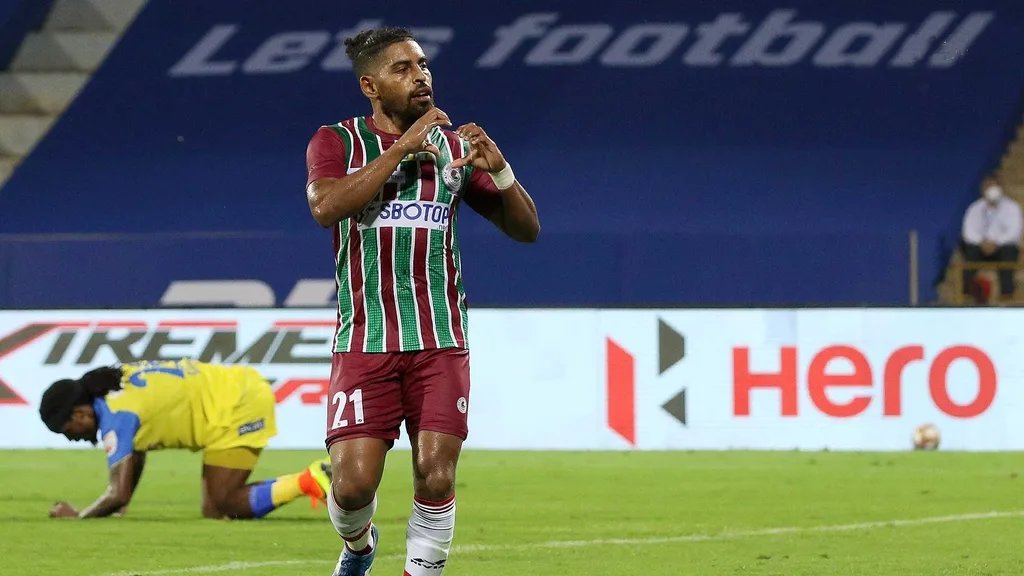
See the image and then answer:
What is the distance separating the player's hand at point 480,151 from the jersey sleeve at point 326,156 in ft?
1.22

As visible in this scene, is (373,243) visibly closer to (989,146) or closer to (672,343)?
(672,343)

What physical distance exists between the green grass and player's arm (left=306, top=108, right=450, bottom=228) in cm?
234

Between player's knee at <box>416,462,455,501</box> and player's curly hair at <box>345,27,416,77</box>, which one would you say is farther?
player's curly hair at <box>345,27,416,77</box>

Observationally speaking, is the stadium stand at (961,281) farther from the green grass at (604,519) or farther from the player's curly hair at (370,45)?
the player's curly hair at (370,45)

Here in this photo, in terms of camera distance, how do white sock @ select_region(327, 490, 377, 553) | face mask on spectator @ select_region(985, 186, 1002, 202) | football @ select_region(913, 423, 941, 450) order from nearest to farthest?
white sock @ select_region(327, 490, 377, 553) < football @ select_region(913, 423, 941, 450) < face mask on spectator @ select_region(985, 186, 1002, 202)

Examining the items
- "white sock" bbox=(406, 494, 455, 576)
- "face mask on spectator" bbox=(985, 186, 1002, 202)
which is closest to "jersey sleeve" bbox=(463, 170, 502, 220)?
"white sock" bbox=(406, 494, 455, 576)

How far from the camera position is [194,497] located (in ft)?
37.0

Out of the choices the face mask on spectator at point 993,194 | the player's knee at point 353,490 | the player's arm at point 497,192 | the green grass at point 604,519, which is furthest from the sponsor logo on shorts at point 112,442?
the face mask on spectator at point 993,194

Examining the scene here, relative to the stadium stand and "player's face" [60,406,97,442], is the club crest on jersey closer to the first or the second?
"player's face" [60,406,97,442]

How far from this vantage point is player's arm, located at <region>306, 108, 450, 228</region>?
17.0 feet

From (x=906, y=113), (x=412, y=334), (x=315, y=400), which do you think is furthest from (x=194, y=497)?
(x=906, y=113)

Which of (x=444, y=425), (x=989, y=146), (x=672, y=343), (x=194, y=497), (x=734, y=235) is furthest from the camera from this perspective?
(x=989, y=146)

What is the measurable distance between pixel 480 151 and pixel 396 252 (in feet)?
1.36

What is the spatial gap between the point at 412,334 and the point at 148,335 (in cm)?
996
